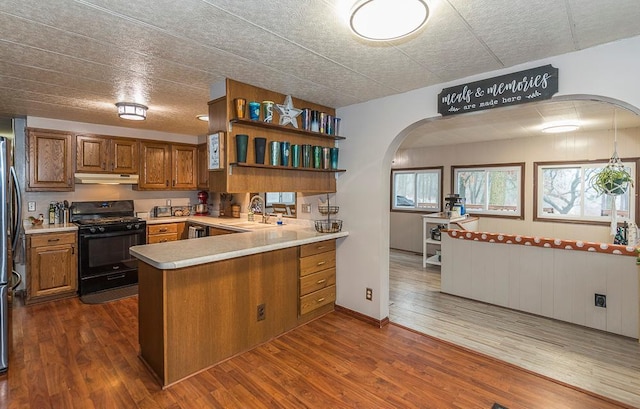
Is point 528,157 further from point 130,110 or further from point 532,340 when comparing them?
point 130,110

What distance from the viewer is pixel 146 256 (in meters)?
2.32

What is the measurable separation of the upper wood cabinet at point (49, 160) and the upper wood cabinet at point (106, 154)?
11cm

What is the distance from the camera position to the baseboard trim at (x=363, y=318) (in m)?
3.24

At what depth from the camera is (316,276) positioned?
11.1 ft

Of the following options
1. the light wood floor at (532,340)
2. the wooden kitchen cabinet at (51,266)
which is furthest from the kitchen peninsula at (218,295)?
the wooden kitchen cabinet at (51,266)

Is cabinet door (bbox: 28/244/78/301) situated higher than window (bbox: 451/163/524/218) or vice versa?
window (bbox: 451/163/524/218)

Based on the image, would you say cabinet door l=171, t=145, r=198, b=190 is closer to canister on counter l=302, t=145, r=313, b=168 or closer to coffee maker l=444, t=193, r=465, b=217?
canister on counter l=302, t=145, r=313, b=168

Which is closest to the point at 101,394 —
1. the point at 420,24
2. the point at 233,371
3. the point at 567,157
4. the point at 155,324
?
the point at 155,324

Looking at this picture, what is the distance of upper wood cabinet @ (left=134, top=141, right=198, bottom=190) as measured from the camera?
4.89 metres

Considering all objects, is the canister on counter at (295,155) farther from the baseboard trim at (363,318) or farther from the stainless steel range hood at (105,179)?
the stainless steel range hood at (105,179)

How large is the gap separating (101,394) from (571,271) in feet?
14.1

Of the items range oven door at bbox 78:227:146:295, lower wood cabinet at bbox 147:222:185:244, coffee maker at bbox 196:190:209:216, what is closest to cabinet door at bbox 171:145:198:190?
coffee maker at bbox 196:190:209:216

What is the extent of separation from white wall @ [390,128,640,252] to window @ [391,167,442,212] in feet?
0.51

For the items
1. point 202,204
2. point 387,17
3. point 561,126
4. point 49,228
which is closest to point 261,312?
point 387,17
